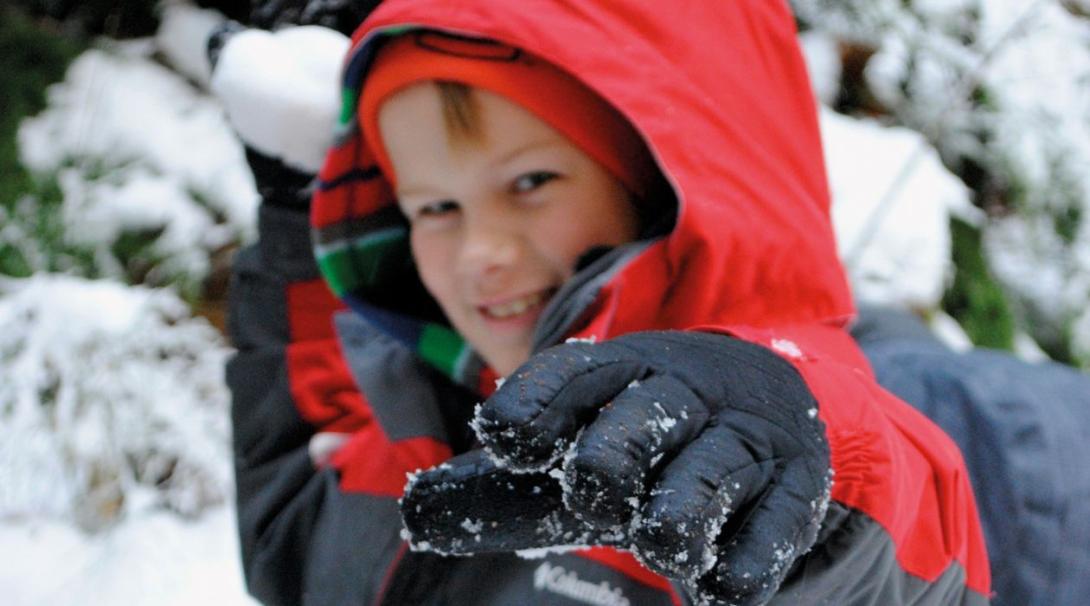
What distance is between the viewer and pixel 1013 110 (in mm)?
3883

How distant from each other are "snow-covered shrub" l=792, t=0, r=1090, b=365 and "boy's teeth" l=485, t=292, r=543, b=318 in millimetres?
3276

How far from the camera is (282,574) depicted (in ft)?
3.96

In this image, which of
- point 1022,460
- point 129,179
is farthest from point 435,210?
point 129,179

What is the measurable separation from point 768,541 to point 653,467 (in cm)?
7

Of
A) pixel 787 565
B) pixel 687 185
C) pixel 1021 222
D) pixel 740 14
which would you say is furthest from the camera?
pixel 1021 222

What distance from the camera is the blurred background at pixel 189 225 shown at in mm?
2043

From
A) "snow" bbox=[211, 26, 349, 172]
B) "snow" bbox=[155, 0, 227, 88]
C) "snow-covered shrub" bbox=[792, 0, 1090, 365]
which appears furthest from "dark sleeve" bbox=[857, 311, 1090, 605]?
"snow-covered shrub" bbox=[792, 0, 1090, 365]

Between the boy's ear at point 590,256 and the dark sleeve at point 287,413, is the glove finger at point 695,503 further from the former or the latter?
the dark sleeve at point 287,413

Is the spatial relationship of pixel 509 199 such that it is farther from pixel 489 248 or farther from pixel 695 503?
pixel 695 503

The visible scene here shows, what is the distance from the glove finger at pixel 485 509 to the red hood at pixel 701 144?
9.7 inches

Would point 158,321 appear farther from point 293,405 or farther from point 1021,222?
point 1021,222

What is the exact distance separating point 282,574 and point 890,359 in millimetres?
907

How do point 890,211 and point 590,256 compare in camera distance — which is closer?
point 590,256

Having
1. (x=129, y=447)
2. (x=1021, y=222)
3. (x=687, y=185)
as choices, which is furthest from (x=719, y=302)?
(x=1021, y=222)
